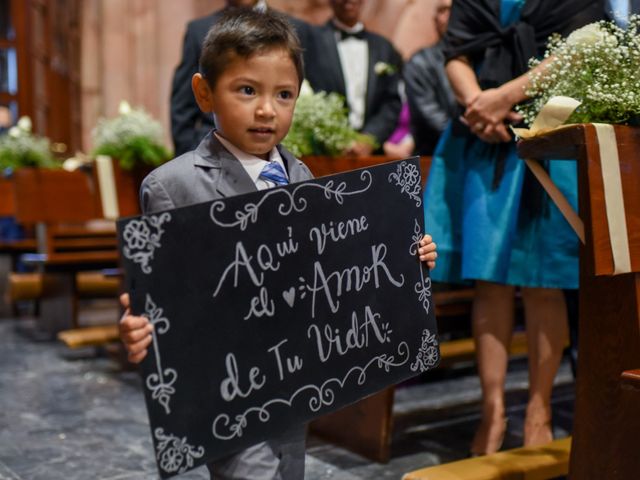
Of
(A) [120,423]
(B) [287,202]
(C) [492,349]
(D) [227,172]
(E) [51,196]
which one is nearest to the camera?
(B) [287,202]

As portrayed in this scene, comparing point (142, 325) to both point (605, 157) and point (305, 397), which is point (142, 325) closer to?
point (305, 397)

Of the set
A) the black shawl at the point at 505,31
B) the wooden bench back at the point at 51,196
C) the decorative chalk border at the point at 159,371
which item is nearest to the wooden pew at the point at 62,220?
the wooden bench back at the point at 51,196

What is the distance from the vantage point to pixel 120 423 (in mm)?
3826

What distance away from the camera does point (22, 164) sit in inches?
263

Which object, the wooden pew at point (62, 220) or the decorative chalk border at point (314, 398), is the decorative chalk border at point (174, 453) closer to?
the decorative chalk border at point (314, 398)

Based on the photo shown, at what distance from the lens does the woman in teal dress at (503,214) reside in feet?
9.57

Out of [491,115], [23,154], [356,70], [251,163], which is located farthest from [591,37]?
[23,154]

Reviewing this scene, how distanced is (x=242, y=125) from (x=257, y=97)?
0.21ft

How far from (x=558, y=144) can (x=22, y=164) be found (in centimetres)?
528

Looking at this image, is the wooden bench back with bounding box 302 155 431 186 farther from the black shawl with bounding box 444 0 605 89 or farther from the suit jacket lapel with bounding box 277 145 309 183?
the suit jacket lapel with bounding box 277 145 309 183

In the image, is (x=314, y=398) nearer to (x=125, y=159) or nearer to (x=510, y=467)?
(x=510, y=467)

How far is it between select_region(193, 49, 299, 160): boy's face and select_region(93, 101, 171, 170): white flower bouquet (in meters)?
3.35

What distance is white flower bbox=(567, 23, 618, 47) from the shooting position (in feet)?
7.55

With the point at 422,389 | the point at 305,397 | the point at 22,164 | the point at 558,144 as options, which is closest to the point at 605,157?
the point at 558,144
